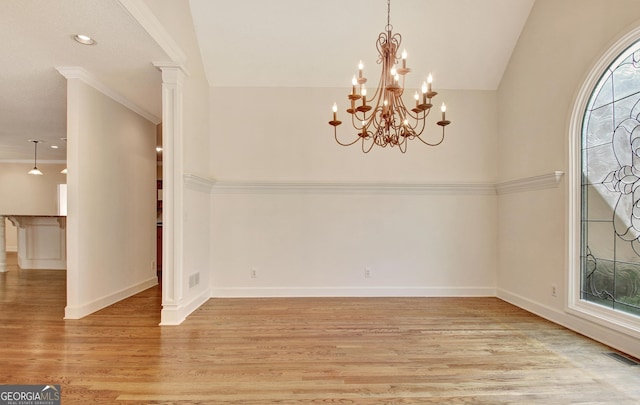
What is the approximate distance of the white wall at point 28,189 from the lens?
8.07m

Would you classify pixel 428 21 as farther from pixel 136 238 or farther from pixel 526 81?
pixel 136 238

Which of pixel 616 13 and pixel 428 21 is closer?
pixel 616 13

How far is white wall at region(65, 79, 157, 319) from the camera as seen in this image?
325 cm

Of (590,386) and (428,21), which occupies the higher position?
(428,21)

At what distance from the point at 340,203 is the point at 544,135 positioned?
8.03 ft

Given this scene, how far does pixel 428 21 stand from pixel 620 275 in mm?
3224

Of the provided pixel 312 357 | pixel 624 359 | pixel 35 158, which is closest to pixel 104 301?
pixel 312 357

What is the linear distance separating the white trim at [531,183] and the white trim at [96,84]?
16.5 feet

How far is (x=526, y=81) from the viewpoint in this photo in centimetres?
361

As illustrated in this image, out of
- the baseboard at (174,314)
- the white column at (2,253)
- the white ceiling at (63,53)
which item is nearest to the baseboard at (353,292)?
the baseboard at (174,314)

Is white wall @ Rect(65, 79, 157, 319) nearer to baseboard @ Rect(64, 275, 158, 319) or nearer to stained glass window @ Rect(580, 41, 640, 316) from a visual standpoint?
baseboard @ Rect(64, 275, 158, 319)

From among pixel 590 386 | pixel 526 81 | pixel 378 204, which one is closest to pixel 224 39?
pixel 378 204

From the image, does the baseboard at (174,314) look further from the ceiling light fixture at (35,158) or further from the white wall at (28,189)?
the white wall at (28,189)

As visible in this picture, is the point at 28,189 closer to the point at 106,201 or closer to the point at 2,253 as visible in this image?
the point at 2,253
